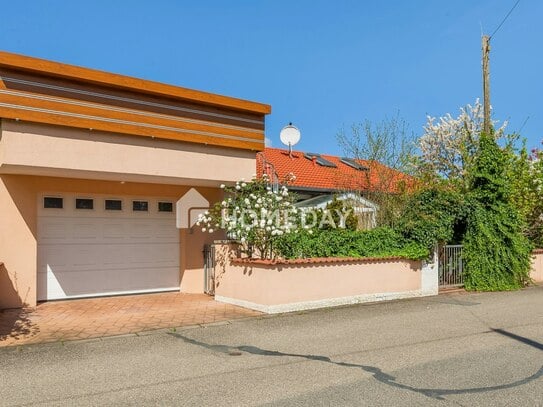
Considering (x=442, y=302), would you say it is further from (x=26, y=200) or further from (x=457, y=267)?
(x=26, y=200)

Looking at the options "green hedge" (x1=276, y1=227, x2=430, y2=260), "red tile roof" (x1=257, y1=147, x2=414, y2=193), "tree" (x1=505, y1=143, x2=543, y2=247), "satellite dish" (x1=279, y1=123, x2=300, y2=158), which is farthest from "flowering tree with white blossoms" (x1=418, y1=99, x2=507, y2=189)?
"green hedge" (x1=276, y1=227, x2=430, y2=260)

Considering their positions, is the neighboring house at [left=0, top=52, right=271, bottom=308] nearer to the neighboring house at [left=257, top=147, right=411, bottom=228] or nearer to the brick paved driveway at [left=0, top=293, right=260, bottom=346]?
the brick paved driveway at [left=0, top=293, right=260, bottom=346]

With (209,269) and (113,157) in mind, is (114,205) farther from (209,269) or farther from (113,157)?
(209,269)

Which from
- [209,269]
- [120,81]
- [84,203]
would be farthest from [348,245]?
[84,203]

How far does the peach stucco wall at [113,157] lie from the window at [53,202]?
928 mm

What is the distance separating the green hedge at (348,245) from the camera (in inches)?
405

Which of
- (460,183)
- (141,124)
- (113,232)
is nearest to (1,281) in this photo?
(113,232)

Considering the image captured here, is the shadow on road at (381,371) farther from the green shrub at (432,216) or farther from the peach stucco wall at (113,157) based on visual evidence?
the green shrub at (432,216)

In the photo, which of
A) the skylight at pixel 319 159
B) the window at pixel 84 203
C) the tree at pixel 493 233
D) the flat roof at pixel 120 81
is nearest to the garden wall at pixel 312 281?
the tree at pixel 493 233

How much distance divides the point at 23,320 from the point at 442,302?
8.95m

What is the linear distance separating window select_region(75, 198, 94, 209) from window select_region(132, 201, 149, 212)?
101cm

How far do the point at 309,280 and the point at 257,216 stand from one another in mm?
1769

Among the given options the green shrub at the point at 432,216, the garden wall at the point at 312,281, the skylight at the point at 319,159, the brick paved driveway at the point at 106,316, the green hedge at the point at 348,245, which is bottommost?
the brick paved driveway at the point at 106,316

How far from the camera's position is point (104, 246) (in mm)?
11375
